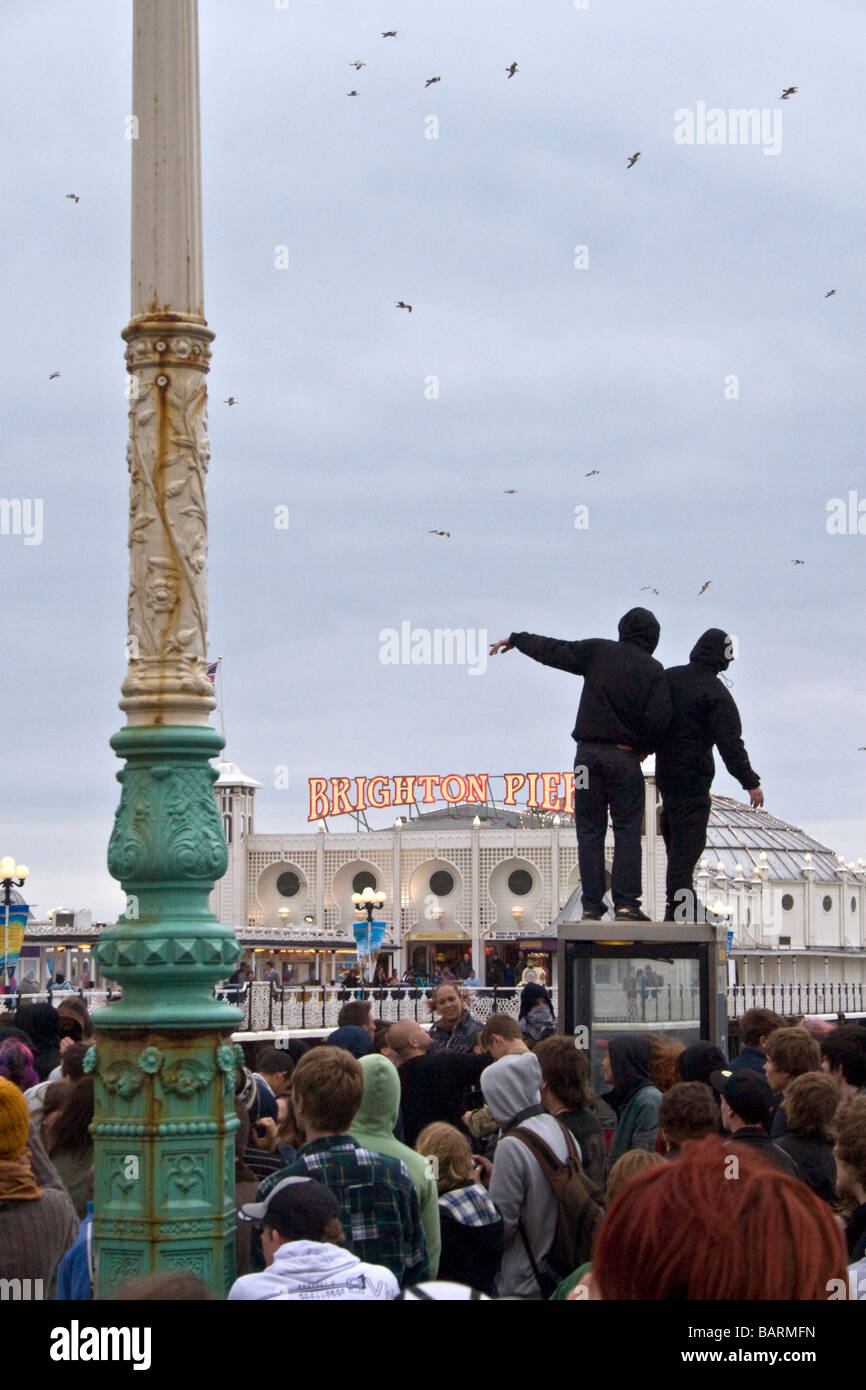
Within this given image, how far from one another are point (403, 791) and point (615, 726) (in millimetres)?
74671

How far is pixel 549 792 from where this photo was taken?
267ft

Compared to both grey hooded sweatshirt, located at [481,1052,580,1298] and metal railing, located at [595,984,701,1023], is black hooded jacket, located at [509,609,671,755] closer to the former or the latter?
metal railing, located at [595,984,701,1023]

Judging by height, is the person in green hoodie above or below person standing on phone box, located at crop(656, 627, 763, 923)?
below

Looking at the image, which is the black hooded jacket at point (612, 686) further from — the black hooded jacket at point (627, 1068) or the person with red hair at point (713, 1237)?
the person with red hair at point (713, 1237)

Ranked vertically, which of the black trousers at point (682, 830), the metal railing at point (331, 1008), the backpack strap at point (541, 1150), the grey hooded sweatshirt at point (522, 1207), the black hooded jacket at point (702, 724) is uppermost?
the black hooded jacket at point (702, 724)

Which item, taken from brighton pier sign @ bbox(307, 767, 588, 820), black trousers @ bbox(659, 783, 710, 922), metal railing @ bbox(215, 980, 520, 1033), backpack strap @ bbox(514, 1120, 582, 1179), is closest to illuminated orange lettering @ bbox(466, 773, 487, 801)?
brighton pier sign @ bbox(307, 767, 588, 820)

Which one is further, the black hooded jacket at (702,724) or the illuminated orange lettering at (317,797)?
the illuminated orange lettering at (317,797)

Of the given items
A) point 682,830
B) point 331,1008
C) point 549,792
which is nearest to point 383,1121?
point 682,830

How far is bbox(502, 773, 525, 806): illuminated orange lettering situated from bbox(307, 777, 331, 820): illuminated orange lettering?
10207 millimetres

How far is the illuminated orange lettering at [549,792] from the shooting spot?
81.1 meters

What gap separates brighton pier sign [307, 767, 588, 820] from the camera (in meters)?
81.5

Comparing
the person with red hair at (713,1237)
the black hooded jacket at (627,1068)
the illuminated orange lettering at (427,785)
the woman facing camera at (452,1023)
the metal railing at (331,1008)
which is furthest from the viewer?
the illuminated orange lettering at (427,785)

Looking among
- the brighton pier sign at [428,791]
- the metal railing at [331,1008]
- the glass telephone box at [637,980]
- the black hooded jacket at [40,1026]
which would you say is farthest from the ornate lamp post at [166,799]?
the brighton pier sign at [428,791]
